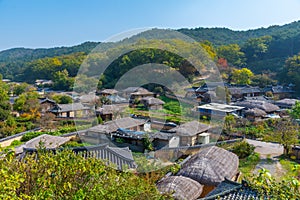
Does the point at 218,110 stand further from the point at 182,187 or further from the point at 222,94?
the point at 182,187

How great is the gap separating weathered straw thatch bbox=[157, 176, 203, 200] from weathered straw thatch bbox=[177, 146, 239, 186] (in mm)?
471

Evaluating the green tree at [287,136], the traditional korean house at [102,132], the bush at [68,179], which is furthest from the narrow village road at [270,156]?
the bush at [68,179]

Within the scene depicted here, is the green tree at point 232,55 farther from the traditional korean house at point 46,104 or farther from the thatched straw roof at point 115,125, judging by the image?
the thatched straw roof at point 115,125

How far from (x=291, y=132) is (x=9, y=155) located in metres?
12.4

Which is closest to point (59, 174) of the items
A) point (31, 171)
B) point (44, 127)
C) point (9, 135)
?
point (31, 171)

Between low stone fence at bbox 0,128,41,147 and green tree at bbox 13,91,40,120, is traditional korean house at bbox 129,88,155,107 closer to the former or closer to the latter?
green tree at bbox 13,91,40,120

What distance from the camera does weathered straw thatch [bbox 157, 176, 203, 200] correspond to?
7.22m

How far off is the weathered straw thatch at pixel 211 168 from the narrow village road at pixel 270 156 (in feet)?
7.09

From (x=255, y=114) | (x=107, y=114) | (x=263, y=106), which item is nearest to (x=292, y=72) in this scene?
(x=263, y=106)

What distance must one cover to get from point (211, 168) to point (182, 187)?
1.70m

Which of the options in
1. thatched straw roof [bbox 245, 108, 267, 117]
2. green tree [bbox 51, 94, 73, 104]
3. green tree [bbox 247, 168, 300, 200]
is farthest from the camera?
green tree [bbox 51, 94, 73, 104]

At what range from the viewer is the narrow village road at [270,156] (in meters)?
11.1

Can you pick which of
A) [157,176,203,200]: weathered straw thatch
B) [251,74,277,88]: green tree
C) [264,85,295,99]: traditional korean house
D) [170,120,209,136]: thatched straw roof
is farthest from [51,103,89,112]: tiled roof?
[251,74,277,88]: green tree

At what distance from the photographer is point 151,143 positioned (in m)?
14.2
